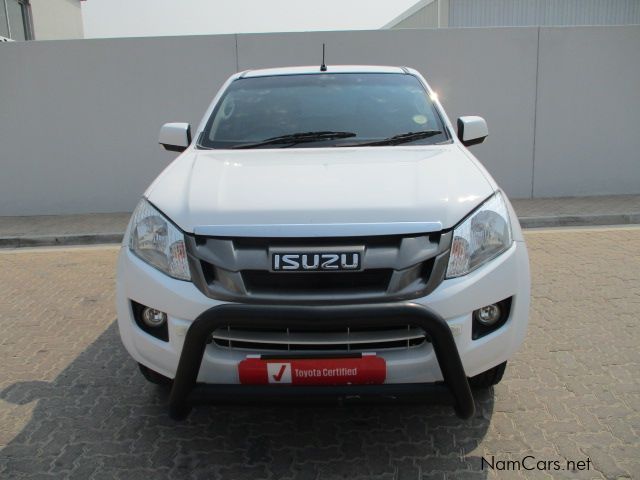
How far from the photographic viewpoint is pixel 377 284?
233 cm

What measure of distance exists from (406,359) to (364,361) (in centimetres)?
17

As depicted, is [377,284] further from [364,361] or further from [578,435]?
[578,435]

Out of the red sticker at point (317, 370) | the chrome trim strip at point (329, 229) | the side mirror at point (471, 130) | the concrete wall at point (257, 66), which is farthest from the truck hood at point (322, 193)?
the concrete wall at point (257, 66)

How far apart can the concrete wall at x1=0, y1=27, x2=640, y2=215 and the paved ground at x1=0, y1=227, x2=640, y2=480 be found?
4895mm

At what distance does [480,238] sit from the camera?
2.47 meters

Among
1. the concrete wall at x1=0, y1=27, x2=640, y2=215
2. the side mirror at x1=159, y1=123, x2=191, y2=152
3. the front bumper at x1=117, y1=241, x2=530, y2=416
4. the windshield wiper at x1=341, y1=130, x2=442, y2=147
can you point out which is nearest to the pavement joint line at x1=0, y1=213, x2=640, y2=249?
the concrete wall at x1=0, y1=27, x2=640, y2=215

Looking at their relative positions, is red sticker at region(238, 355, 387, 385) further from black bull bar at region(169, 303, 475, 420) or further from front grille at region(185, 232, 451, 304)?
front grille at region(185, 232, 451, 304)

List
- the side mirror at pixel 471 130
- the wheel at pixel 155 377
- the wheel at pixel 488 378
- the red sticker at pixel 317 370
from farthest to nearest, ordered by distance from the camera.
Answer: the side mirror at pixel 471 130, the wheel at pixel 488 378, the wheel at pixel 155 377, the red sticker at pixel 317 370

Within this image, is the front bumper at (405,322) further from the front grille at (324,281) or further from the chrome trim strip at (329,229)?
the chrome trim strip at (329,229)

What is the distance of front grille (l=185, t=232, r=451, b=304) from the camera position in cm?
229

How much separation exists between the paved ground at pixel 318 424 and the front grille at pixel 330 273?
489mm

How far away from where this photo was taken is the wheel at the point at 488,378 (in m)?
2.87

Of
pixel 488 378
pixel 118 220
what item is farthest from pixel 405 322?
pixel 118 220

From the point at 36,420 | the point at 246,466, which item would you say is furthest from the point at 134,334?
the point at 36,420
